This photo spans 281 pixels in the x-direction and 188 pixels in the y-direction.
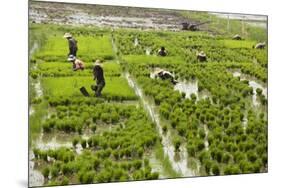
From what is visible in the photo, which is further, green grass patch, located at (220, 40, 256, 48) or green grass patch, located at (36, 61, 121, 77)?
green grass patch, located at (220, 40, 256, 48)

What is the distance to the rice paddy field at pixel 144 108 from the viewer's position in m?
3.16

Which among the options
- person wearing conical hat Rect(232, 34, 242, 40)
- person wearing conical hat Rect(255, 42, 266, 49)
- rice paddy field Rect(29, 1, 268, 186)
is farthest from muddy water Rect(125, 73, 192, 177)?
person wearing conical hat Rect(255, 42, 266, 49)

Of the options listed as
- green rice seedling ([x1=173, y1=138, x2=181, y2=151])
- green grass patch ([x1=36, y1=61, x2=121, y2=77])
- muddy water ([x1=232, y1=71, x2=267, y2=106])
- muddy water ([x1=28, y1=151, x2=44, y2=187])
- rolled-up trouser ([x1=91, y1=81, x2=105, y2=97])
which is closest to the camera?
muddy water ([x1=28, y1=151, x2=44, y2=187])

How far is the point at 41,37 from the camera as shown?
10.4ft

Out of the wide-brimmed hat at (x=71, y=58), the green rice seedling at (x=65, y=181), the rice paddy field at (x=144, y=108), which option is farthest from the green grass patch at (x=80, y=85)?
the green rice seedling at (x=65, y=181)

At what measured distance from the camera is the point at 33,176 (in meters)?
3.08

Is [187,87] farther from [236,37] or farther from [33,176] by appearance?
[33,176]

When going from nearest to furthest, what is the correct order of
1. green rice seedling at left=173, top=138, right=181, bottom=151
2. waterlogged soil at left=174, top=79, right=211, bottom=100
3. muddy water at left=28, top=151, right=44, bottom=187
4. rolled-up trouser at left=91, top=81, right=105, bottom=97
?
1. muddy water at left=28, top=151, right=44, bottom=187
2. rolled-up trouser at left=91, top=81, right=105, bottom=97
3. green rice seedling at left=173, top=138, right=181, bottom=151
4. waterlogged soil at left=174, top=79, right=211, bottom=100

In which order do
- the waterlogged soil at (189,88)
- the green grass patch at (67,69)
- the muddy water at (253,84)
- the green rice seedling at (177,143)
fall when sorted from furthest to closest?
the muddy water at (253,84) → the waterlogged soil at (189,88) → the green rice seedling at (177,143) → the green grass patch at (67,69)

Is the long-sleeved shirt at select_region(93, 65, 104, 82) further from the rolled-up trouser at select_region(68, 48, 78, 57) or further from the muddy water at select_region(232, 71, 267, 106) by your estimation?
the muddy water at select_region(232, 71, 267, 106)

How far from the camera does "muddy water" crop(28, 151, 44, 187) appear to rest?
3074mm

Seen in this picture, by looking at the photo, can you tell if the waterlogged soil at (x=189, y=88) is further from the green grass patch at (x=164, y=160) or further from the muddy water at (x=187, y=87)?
the green grass patch at (x=164, y=160)

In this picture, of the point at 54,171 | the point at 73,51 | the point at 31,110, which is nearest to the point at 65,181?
the point at 54,171

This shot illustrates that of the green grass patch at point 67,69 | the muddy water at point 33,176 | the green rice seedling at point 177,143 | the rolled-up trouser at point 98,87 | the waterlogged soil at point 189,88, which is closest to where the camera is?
the muddy water at point 33,176
